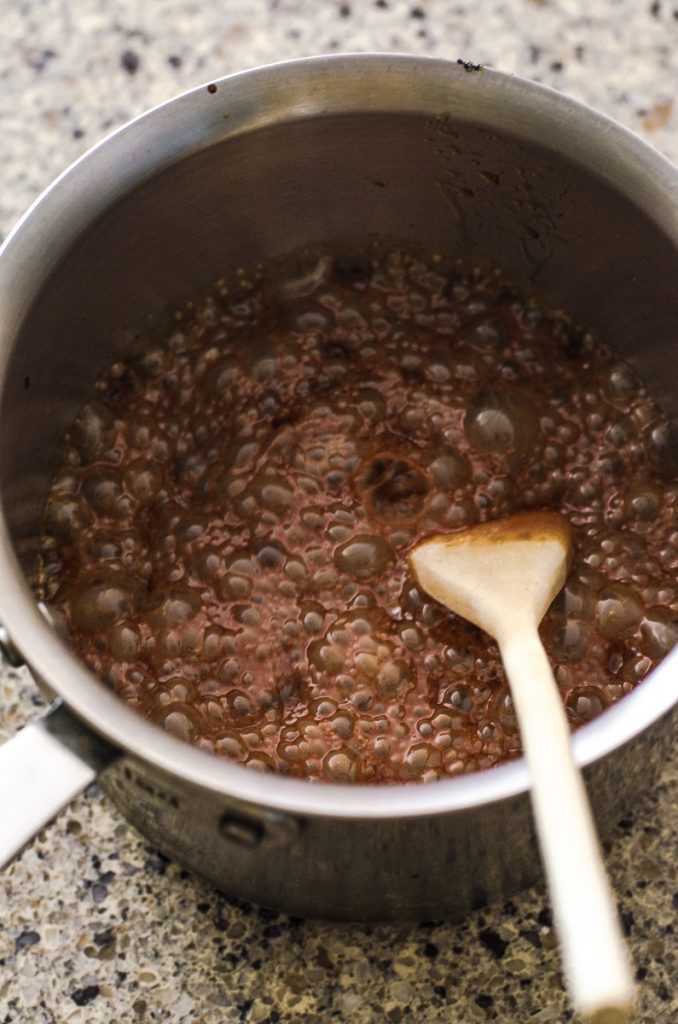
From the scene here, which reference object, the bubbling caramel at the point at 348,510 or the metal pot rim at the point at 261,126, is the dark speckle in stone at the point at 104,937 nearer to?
the bubbling caramel at the point at 348,510

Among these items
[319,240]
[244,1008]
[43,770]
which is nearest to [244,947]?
[244,1008]

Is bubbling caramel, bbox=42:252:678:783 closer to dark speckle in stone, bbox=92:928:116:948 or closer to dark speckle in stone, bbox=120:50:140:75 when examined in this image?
dark speckle in stone, bbox=92:928:116:948

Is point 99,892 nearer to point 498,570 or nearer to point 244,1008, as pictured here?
point 244,1008

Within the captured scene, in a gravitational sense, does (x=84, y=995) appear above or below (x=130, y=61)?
below

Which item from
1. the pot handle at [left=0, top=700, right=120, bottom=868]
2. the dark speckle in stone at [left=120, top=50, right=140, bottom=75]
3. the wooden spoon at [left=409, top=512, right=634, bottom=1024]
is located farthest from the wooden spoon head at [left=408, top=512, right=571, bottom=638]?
the dark speckle in stone at [left=120, top=50, right=140, bottom=75]

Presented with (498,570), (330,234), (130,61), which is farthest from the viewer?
(130,61)

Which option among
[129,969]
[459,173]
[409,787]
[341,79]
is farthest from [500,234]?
[129,969]

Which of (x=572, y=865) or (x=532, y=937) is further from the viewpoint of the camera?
(x=532, y=937)
